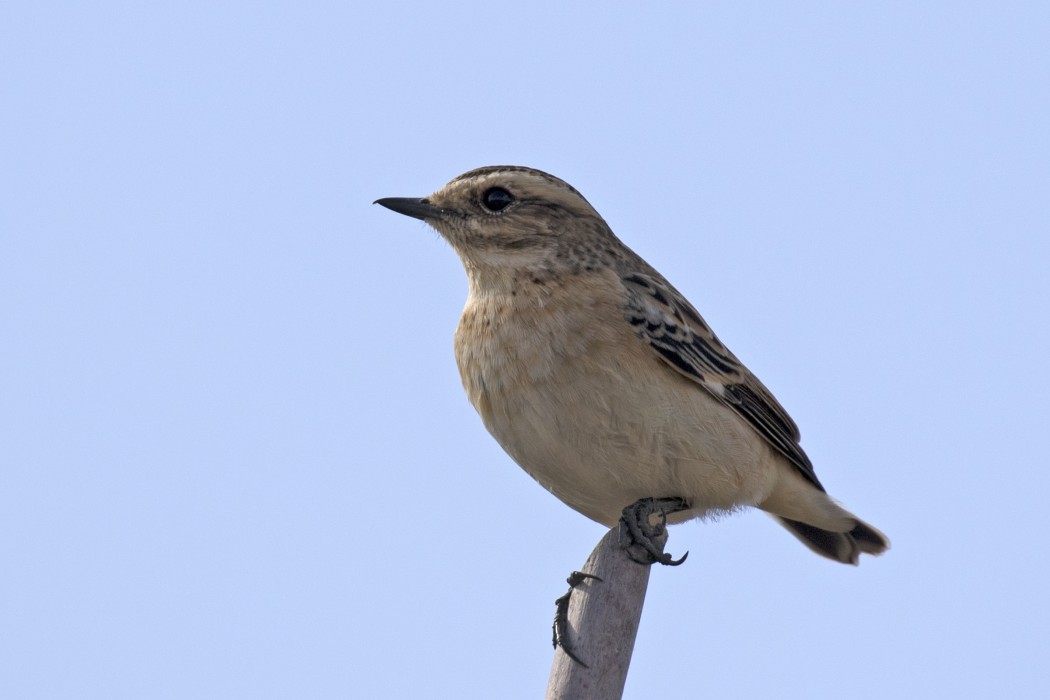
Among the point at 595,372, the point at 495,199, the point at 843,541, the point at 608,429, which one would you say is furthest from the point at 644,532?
the point at 843,541

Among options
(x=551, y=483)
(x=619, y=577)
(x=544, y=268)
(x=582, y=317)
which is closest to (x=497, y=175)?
(x=544, y=268)

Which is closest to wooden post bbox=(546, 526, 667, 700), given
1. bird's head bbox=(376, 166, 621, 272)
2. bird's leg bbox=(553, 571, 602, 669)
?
bird's leg bbox=(553, 571, 602, 669)

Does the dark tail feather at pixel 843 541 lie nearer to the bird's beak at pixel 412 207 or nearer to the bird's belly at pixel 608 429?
the bird's belly at pixel 608 429

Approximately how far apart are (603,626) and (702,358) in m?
3.41

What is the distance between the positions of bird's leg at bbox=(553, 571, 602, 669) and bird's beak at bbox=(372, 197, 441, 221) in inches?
146

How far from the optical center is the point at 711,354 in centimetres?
957

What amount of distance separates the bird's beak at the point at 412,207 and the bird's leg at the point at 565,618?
3715 millimetres

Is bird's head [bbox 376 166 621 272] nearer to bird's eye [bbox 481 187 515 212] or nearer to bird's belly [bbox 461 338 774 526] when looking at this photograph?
bird's eye [bbox 481 187 515 212]

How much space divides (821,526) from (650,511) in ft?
11.4

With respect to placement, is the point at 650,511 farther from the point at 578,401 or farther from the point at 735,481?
the point at 735,481

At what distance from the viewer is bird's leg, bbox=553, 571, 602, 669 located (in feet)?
20.4

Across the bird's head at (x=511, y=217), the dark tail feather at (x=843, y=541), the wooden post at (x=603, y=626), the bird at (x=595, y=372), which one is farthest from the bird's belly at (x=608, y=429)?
the dark tail feather at (x=843, y=541)

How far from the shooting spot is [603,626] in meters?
6.32

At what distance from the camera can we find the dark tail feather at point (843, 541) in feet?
35.0
